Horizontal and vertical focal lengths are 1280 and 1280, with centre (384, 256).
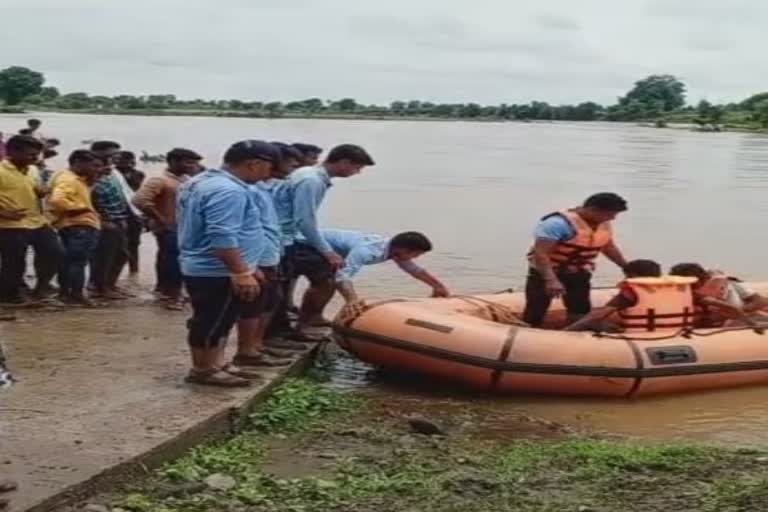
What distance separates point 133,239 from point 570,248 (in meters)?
4.24

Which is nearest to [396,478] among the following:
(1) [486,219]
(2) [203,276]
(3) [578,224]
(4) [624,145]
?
(2) [203,276]

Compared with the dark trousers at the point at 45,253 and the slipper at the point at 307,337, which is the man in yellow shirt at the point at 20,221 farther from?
the slipper at the point at 307,337

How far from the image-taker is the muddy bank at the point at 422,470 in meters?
5.34

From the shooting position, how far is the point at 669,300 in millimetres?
9172

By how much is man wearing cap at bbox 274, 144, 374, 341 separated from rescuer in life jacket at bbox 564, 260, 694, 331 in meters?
1.90

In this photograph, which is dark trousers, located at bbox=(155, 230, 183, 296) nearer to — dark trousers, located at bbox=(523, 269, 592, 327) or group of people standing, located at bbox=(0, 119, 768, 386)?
group of people standing, located at bbox=(0, 119, 768, 386)

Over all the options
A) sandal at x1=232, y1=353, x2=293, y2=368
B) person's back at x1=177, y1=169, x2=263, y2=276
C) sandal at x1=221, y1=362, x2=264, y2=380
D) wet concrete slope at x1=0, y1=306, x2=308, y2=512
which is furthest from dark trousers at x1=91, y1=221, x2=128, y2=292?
person's back at x1=177, y1=169, x2=263, y2=276

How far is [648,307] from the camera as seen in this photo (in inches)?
359

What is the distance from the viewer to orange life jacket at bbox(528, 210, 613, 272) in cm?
889

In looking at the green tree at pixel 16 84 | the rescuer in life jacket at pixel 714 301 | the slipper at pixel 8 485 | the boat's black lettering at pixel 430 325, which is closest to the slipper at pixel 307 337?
the boat's black lettering at pixel 430 325

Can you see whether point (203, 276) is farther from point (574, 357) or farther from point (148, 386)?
point (574, 357)

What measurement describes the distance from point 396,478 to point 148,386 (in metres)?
1.67

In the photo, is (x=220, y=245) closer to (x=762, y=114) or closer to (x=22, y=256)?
(x=22, y=256)

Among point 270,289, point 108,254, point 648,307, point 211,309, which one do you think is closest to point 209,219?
point 211,309
